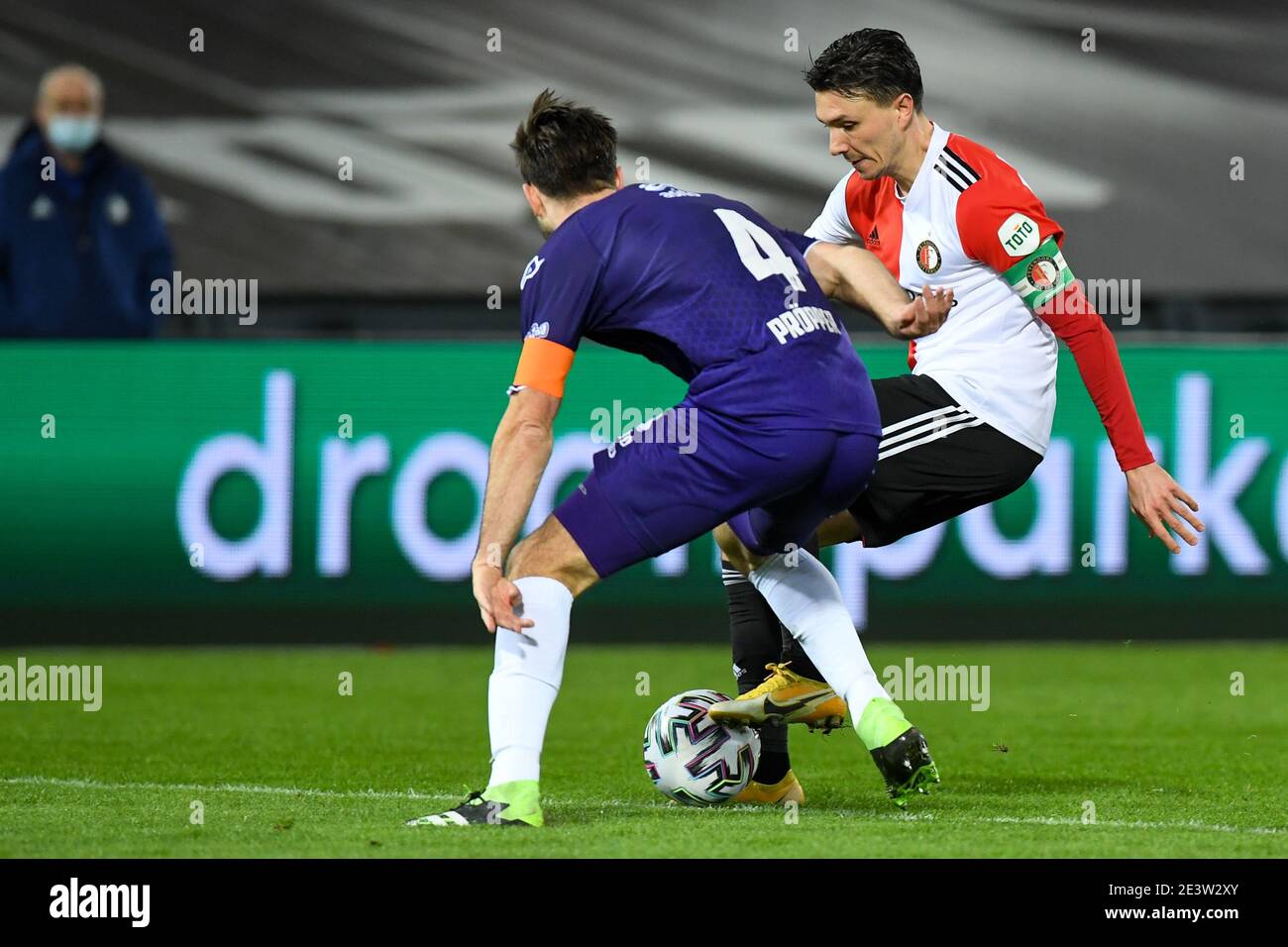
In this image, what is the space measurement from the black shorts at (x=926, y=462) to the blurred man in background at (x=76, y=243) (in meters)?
5.93

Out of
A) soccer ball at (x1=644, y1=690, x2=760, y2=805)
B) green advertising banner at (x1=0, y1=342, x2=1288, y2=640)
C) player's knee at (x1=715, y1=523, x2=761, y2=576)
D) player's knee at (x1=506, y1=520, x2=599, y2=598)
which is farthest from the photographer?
green advertising banner at (x1=0, y1=342, x2=1288, y2=640)

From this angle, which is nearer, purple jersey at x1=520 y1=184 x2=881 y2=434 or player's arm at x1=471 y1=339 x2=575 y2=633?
player's arm at x1=471 y1=339 x2=575 y2=633

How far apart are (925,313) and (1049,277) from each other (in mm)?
695

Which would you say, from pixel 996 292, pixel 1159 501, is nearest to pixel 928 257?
pixel 996 292

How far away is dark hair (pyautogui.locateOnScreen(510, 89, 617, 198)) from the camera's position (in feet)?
16.2

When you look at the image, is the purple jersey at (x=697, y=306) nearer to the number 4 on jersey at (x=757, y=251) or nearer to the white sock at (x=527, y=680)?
the number 4 on jersey at (x=757, y=251)

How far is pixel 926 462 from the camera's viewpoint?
577 cm

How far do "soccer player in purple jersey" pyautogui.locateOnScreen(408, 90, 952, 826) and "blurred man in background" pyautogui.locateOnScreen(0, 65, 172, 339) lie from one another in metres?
6.16

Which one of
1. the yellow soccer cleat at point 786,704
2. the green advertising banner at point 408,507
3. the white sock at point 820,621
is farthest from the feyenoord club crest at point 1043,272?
the green advertising banner at point 408,507

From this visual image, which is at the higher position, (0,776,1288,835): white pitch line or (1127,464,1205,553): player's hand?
(1127,464,1205,553): player's hand

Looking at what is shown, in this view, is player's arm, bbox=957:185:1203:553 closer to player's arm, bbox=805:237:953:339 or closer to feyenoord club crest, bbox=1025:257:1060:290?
feyenoord club crest, bbox=1025:257:1060:290

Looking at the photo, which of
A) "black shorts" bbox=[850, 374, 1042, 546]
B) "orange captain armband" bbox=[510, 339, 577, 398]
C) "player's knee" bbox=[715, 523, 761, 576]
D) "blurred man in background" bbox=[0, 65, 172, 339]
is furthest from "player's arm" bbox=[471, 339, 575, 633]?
"blurred man in background" bbox=[0, 65, 172, 339]

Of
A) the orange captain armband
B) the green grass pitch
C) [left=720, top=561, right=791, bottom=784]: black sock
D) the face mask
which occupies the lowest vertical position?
the green grass pitch
